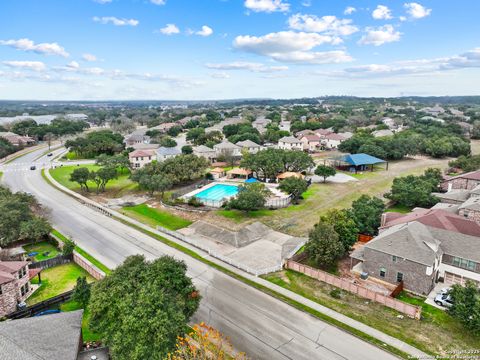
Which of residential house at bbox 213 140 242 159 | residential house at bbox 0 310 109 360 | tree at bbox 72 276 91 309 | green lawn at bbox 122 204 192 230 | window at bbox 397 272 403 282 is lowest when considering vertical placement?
green lawn at bbox 122 204 192 230

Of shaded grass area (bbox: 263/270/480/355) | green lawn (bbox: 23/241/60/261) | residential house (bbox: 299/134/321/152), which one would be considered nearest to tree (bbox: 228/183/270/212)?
shaded grass area (bbox: 263/270/480/355)

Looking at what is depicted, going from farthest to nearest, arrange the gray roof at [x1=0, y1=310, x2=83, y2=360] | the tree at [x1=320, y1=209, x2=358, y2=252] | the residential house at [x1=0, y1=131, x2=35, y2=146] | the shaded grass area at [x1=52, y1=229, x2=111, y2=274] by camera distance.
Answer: the residential house at [x1=0, y1=131, x2=35, y2=146] → the tree at [x1=320, y1=209, x2=358, y2=252] → the shaded grass area at [x1=52, y1=229, x2=111, y2=274] → the gray roof at [x1=0, y1=310, x2=83, y2=360]

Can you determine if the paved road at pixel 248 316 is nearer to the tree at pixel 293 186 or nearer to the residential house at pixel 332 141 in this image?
the tree at pixel 293 186

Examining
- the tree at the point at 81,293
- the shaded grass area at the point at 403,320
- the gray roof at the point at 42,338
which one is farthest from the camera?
the tree at the point at 81,293

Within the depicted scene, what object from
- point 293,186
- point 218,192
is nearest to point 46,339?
point 293,186

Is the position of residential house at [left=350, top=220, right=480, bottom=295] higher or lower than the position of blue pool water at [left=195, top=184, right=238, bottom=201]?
higher

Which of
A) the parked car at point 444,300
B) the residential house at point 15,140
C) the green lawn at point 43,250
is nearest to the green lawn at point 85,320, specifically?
the green lawn at point 43,250

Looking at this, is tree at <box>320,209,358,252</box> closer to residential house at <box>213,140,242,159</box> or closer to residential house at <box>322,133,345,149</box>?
residential house at <box>213,140,242,159</box>
